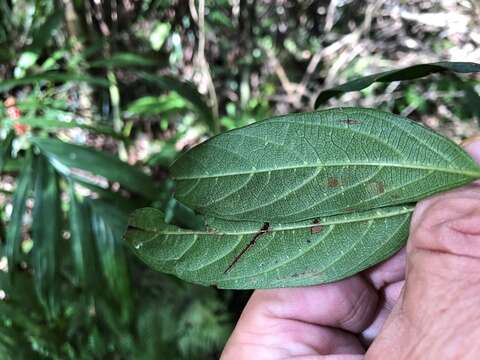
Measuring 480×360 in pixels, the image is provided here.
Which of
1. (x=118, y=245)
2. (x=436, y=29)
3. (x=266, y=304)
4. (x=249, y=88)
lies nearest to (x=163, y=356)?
(x=118, y=245)

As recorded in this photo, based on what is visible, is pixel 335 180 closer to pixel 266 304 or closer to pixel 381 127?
pixel 381 127

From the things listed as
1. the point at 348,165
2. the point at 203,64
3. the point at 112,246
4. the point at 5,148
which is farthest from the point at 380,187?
the point at 203,64

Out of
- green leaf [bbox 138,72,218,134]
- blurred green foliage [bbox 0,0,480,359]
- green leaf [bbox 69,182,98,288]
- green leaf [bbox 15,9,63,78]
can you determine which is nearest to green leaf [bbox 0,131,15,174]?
blurred green foliage [bbox 0,0,480,359]

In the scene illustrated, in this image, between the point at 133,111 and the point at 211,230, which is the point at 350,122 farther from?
the point at 133,111

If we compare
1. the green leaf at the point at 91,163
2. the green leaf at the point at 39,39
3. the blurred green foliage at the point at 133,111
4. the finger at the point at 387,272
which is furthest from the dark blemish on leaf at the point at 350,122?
the green leaf at the point at 39,39

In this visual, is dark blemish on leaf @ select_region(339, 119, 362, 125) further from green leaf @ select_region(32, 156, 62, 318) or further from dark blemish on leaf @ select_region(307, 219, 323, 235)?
green leaf @ select_region(32, 156, 62, 318)

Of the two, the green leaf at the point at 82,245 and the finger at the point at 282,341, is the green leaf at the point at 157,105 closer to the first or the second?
the green leaf at the point at 82,245
